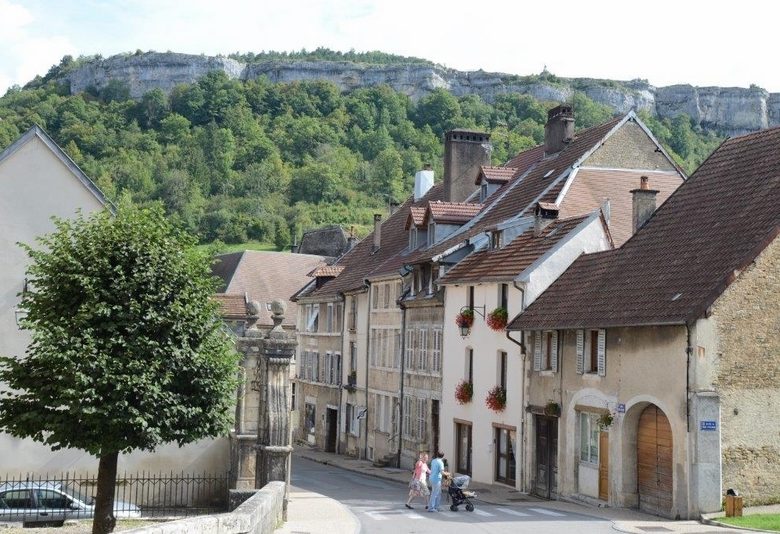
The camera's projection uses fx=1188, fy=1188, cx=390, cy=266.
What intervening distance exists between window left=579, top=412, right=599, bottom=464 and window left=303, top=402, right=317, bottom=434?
27367mm

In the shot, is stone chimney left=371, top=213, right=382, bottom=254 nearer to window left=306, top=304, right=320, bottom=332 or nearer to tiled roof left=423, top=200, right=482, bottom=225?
window left=306, top=304, right=320, bottom=332

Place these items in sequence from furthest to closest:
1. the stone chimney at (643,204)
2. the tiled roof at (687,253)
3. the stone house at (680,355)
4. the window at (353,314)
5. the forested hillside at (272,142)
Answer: the forested hillside at (272,142)
the window at (353,314)
the stone chimney at (643,204)
the tiled roof at (687,253)
the stone house at (680,355)

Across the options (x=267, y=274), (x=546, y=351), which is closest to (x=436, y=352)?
(x=546, y=351)

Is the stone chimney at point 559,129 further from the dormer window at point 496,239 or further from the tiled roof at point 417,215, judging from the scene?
the dormer window at point 496,239

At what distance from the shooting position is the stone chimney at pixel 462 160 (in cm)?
5119

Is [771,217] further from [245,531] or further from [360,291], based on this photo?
[360,291]

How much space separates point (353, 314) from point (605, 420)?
2448 cm

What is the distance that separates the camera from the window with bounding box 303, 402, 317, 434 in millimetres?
57750

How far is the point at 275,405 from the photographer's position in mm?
23844

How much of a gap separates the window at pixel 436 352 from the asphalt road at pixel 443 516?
19.0 ft

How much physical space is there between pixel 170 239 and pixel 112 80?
7040 inches

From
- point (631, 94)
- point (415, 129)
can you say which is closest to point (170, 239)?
point (415, 129)

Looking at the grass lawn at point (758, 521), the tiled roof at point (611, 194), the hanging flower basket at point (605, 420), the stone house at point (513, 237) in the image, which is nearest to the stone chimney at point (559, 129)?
the stone house at point (513, 237)

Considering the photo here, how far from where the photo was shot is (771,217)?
26.8 m
